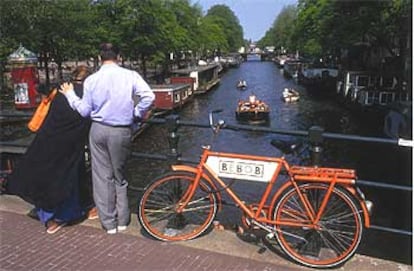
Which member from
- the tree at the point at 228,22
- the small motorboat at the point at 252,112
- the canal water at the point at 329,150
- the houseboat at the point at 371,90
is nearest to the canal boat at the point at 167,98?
the canal water at the point at 329,150

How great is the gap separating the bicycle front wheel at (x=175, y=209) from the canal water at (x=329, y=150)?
942 mm

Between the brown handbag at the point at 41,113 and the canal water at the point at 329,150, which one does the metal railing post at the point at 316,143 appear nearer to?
the canal water at the point at 329,150

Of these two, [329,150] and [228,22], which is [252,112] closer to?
[329,150]

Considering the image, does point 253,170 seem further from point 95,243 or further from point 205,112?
point 205,112

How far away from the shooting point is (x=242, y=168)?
14.4 ft

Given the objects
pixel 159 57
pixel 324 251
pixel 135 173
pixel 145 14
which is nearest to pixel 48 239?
pixel 324 251

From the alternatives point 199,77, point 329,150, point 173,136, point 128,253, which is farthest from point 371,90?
point 128,253

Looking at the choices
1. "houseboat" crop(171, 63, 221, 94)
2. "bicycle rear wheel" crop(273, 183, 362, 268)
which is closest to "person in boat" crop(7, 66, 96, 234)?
"bicycle rear wheel" crop(273, 183, 362, 268)

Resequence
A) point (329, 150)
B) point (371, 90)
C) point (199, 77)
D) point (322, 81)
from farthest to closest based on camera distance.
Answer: point (199, 77)
point (322, 81)
point (371, 90)
point (329, 150)

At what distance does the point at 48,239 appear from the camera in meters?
4.77

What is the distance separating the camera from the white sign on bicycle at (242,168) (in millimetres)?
4316

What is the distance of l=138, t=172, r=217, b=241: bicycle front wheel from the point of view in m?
4.63

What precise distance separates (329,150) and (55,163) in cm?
2520

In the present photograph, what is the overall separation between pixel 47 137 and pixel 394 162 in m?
23.2
